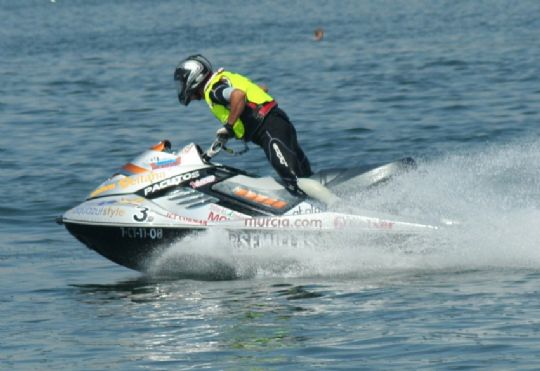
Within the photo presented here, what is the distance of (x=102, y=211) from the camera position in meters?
11.4

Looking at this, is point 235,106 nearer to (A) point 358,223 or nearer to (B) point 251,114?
(B) point 251,114

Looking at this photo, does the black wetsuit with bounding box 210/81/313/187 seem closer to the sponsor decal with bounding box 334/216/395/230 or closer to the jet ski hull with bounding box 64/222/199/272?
the sponsor decal with bounding box 334/216/395/230

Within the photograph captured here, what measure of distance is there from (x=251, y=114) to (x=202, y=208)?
3.07ft

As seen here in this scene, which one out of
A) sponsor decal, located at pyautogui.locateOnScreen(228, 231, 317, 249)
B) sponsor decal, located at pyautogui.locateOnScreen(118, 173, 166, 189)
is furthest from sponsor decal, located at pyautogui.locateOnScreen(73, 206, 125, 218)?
sponsor decal, located at pyautogui.locateOnScreen(228, 231, 317, 249)

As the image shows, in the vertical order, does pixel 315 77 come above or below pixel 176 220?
above

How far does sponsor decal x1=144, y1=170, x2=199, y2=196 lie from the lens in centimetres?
1126

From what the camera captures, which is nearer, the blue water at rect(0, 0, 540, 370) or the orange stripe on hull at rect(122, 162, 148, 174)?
the blue water at rect(0, 0, 540, 370)

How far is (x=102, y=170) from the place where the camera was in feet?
58.5

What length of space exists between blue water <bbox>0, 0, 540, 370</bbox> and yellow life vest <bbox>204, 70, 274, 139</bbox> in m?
1.06

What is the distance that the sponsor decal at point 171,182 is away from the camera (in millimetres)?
11258

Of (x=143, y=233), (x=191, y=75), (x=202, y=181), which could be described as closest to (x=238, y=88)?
(x=191, y=75)

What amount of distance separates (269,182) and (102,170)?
6926 mm

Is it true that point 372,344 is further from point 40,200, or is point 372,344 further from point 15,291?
point 40,200

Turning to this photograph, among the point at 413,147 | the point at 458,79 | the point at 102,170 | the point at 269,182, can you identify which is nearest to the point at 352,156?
the point at 413,147
